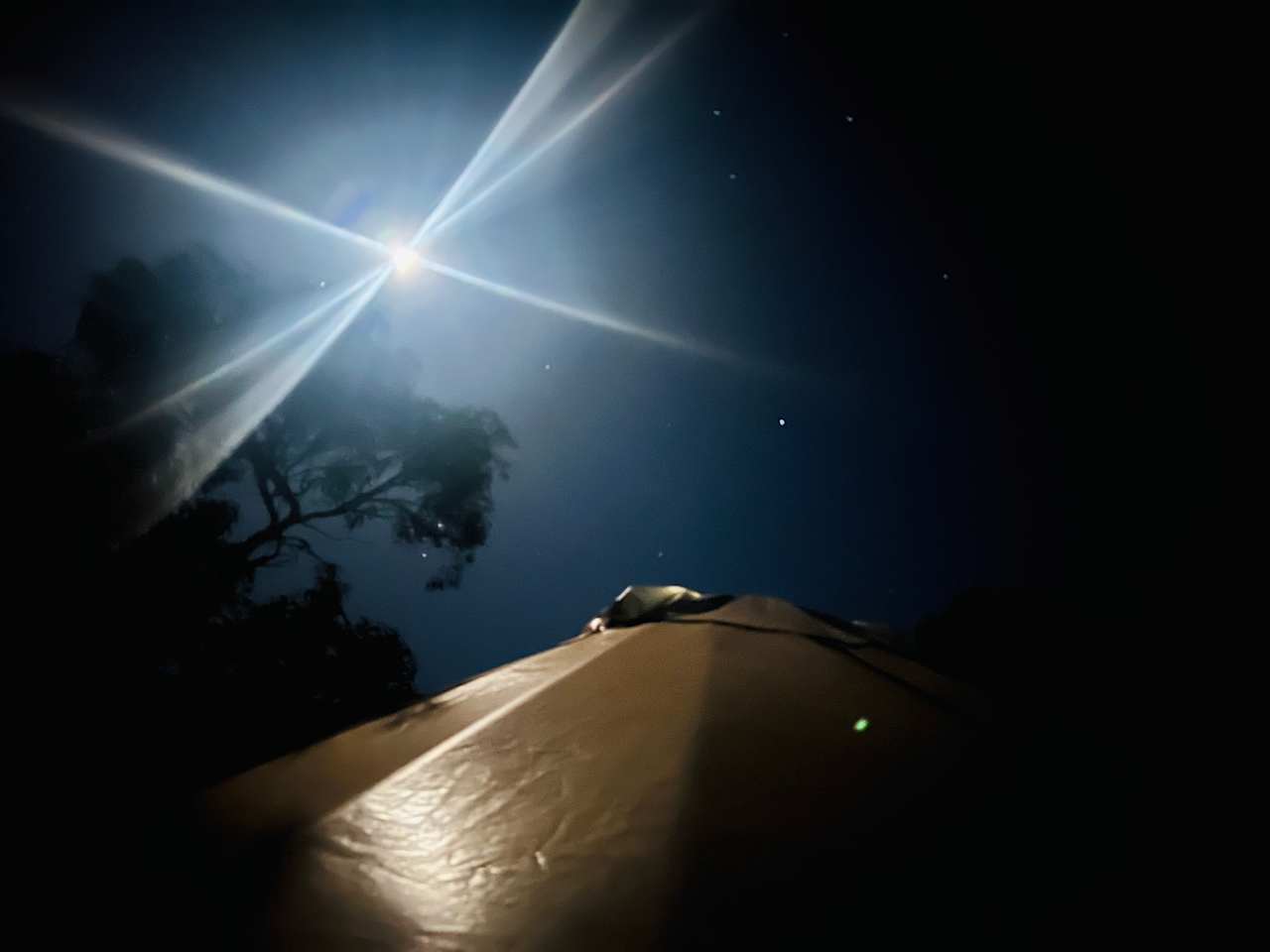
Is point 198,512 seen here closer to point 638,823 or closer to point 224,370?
point 224,370

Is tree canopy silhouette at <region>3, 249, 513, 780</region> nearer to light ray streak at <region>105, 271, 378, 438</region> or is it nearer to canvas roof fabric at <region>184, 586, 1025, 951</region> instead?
light ray streak at <region>105, 271, 378, 438</region>

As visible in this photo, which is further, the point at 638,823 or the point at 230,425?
the point at 230,425

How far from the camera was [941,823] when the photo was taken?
4.63 feet

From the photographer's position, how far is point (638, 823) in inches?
52.9

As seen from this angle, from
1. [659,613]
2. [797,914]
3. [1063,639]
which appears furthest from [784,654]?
[1063,639]

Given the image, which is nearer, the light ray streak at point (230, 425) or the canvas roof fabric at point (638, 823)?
the canvas roof fabric at point (638, 823)

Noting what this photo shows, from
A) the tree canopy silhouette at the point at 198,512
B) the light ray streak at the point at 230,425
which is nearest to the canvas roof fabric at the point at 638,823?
the tree canopy silhouette at the point at 198,512

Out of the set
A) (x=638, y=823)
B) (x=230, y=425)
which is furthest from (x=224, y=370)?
(x=638, y=823)

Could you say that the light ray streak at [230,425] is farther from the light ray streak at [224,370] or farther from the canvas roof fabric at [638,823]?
the canvas roof fabric at [638,823]

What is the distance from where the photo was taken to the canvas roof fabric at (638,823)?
3.72 feet

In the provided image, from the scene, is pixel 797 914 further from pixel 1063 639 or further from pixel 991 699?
pixel 1063 639

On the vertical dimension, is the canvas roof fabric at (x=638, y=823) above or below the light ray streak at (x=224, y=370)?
below

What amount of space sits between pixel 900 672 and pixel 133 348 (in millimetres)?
8880

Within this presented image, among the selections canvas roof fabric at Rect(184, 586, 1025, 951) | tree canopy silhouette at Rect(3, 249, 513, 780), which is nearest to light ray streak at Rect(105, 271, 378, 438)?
tree canopy silhouette at Rect(3, 249, 513, 780)
